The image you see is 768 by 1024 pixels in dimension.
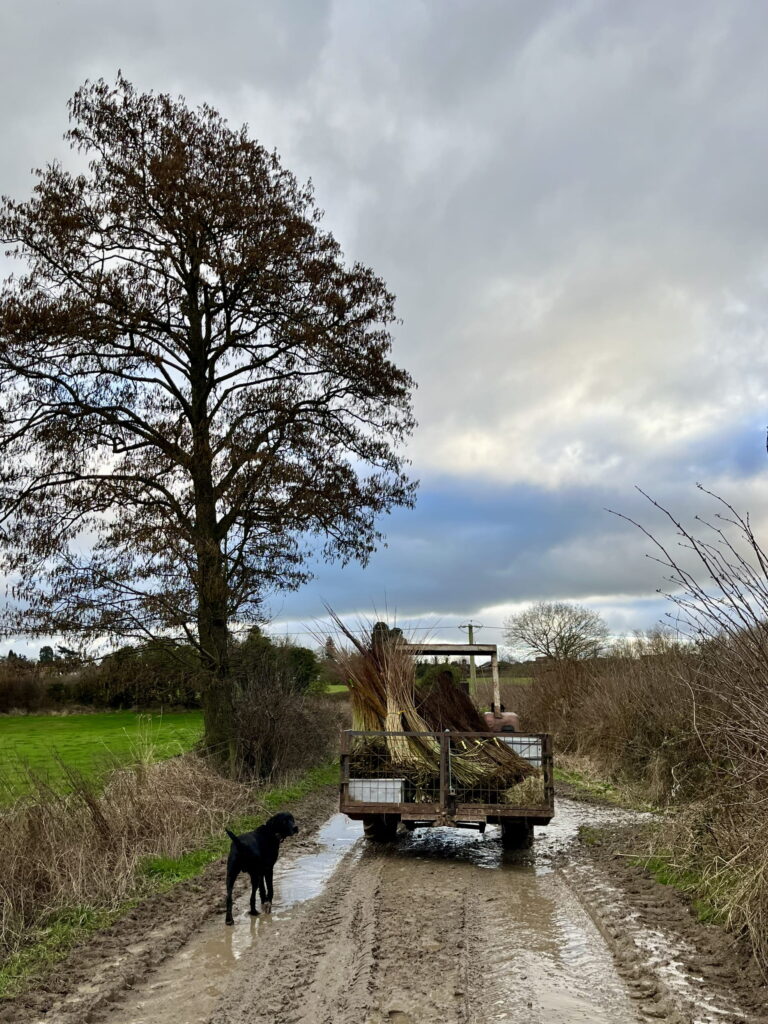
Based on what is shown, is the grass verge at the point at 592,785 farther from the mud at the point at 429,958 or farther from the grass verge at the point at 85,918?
the grass verge at the point at 85,918

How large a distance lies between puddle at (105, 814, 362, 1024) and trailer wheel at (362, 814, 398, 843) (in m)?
0.86

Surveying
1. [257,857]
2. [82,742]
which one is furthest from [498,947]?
[82,742]

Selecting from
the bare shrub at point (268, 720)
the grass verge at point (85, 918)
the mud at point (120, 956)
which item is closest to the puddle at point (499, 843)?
the grass verge at point (85, 918)

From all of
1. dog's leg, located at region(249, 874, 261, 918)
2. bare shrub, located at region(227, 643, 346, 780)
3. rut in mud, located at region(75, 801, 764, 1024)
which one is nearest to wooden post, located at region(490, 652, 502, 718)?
rut in mud, located at region(75, 801, 764, 1024)

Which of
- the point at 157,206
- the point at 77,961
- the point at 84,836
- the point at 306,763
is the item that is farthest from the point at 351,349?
the point at 77,961

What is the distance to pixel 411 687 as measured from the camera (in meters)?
10.7

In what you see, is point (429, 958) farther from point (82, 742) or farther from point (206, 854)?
point (82, 742)

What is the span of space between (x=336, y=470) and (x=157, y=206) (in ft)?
18.0

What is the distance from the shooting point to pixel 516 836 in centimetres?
1012

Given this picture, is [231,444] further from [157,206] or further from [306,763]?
[306,763]

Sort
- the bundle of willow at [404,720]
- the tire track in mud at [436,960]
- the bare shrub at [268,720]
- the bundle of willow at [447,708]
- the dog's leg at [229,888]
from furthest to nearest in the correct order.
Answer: the bare shrub at [268,720], the bundle of willow at [447,708], the bundle of willow at [404,720], the dog's leg at [229,888], the tire track in mud at [436,960]

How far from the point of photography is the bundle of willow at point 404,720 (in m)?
9.73

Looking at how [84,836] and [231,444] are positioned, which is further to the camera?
[231,444]

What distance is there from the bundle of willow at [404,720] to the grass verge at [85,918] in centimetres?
238
